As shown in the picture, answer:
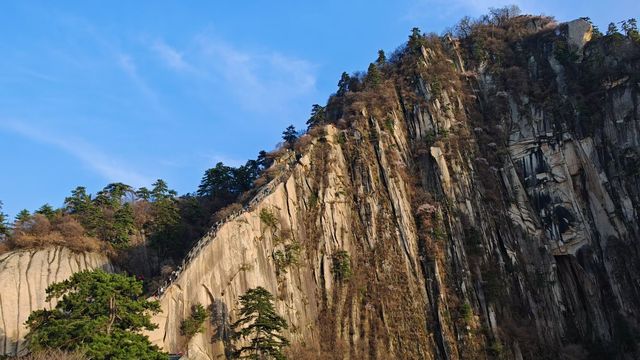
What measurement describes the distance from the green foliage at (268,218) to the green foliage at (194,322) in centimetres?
1096

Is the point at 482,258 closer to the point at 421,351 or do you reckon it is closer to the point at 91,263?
the point at 421,351

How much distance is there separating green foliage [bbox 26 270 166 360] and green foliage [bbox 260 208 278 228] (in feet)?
56.2

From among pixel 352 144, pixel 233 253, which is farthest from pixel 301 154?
pixel 233 253

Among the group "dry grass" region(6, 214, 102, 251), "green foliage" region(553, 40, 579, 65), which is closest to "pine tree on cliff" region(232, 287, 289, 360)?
"dry grass" region(6, 214, 102, 251)

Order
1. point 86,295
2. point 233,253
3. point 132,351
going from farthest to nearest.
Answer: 1. point 233,253
2. point 86,295
3. point 132,351

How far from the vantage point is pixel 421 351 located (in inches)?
1818

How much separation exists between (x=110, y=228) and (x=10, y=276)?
11581 mm

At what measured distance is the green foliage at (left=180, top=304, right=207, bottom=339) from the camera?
1516 inches

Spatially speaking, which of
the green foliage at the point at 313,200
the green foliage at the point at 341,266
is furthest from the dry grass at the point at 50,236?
the green foliage at the point at 341,266

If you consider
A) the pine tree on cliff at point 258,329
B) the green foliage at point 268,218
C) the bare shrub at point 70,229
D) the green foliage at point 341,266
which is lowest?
the pine tree on cliff at point 258,329

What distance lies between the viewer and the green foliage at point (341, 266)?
49.4 m

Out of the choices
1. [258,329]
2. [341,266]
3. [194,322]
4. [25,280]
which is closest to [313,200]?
[341,266]

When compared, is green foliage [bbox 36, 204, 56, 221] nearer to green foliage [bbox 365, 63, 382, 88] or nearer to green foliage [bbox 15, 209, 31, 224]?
green foliage [bbox 15, 209, 31, 224]

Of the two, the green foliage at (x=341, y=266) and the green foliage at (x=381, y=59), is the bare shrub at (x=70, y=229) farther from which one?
the green foliage at (x=381, y=59)
